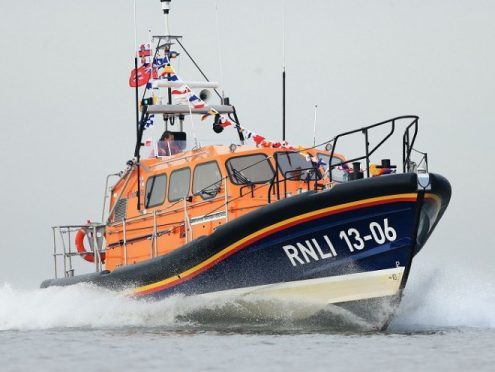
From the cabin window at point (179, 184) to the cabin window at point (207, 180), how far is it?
154mm

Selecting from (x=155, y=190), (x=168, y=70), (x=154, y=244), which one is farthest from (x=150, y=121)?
(x=154, y=244)

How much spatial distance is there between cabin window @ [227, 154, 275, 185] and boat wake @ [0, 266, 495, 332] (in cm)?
162

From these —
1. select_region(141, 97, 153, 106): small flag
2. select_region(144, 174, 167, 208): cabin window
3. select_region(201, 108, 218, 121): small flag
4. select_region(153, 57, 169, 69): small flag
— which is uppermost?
select_region(153, 57, 169, 69): small flag

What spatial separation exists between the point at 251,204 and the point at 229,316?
4.77 feet

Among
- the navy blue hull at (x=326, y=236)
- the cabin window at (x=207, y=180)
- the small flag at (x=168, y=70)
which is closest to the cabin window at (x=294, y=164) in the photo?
the cabin window at (x=207, y=180)

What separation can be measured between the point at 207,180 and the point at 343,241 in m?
2.51

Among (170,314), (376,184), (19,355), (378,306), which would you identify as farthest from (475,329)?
(19,355)

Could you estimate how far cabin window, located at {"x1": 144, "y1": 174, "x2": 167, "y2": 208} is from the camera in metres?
16.8

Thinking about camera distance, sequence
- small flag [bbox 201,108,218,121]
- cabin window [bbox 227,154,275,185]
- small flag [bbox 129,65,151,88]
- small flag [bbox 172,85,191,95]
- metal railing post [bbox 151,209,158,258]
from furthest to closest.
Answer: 1. small flag [bbox 129,65,151,88]
2. small flag [bbox 172,85,191,95]
3. small flag [bbox 201,108,218,121]
4. metal railing post [bbox 151,209,158,258]
5. cabin window [bbox 227,154,275,185]

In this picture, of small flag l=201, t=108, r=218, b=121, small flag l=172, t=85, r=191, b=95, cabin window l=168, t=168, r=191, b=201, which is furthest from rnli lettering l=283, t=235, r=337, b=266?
small flag l=172, t=85, r=191, b=95

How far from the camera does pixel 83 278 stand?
57.8 ft

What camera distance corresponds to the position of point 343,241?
47.0ft

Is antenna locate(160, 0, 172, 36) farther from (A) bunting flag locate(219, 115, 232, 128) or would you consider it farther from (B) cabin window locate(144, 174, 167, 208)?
(B) cabin window locate(144, 174, 167, 208)

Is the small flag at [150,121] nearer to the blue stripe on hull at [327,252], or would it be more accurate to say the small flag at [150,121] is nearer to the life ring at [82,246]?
the life ring at [82,246]
